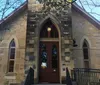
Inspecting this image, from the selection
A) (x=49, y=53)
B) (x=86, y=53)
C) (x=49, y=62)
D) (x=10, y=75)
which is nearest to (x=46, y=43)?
(x=49, y=53)

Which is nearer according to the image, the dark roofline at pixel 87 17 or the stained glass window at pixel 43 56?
the stained glass window at pixel 43 56

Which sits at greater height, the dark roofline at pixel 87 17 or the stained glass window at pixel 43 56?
the dark roofline at pixel 87 17

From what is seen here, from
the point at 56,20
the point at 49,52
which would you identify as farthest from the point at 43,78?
the point at 56,20

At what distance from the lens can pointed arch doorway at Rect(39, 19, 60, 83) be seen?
499 inches

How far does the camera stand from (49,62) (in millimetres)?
12836

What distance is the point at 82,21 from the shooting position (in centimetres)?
1451

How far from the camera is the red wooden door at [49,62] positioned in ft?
41.4

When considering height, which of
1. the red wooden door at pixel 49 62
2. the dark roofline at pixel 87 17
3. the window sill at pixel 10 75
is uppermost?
the dark roofline at pixel 87 17

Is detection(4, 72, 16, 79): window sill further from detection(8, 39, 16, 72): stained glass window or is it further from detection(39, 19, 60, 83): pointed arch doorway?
detection(39, 19, 60, 83): pointed arch doorway

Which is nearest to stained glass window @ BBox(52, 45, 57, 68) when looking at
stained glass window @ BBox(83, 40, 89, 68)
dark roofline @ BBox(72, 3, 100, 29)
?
stained glass window @ BBox(83, 40, 89, 68)

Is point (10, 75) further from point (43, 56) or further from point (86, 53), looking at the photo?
point (86, 53)

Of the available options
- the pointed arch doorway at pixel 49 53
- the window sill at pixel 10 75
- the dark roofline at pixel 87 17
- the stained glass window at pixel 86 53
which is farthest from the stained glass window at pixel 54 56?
the dark roofline at pixel 87 17

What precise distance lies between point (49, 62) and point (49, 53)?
0.58 meters

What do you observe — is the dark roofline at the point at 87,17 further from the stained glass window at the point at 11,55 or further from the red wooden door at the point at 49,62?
the stained glass window at the point at 11,55
